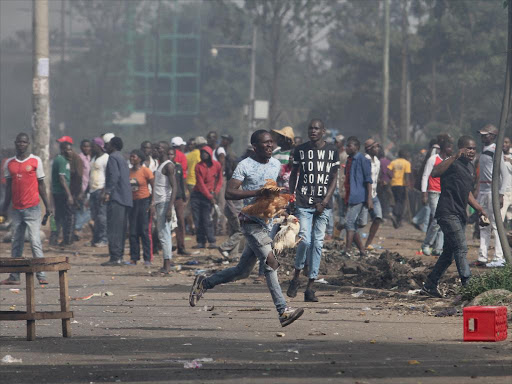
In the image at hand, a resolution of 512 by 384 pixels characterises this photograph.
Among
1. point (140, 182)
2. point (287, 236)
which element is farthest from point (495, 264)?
point (140, 182)

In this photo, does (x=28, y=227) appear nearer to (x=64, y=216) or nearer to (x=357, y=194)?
(x=357, y=194)

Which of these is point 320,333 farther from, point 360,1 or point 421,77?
point 360,1

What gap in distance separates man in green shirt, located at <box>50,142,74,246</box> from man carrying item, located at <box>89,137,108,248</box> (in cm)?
48

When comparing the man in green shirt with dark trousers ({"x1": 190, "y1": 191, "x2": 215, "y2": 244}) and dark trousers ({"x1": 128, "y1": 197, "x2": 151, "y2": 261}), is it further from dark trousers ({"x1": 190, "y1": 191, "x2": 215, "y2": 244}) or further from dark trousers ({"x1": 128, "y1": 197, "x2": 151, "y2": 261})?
dark trousers ({"x1": 128, "y1": 197, "x2": 151, "y2": 261})

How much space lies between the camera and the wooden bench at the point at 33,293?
9016 millimetres

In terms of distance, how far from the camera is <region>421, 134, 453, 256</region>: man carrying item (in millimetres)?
16188

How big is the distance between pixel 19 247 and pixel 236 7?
38.2 m

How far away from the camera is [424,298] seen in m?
11.7

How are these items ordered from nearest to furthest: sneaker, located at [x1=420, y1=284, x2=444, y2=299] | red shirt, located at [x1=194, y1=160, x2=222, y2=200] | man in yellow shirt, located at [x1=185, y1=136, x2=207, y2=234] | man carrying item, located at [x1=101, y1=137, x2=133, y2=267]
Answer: sneaker, located at [x1=420, y1=284, x2=444, y2=299], man carrying item, located at [x1=101, y1=137, x2=133, y2=267], red shirt, located at [x1=194, y1=160, x2=222, y2=200], man in yellow shirt, located at [x1=185, y1=136, x2=207, y2=234]

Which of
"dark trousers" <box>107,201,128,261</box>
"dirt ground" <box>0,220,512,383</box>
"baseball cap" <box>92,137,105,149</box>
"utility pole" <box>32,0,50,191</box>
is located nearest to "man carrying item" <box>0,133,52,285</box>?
"dirt ground" <box>0,220,512,383</box>

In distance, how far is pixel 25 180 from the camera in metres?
13.8

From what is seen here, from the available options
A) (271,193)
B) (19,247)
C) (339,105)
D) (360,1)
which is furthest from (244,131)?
(271,193)

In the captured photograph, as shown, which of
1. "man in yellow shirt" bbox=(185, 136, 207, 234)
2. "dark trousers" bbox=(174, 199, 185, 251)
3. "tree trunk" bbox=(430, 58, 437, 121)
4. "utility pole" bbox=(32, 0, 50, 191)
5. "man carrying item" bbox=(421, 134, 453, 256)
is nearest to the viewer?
"man carrying item" bbox=(421, 134, 453, 256)

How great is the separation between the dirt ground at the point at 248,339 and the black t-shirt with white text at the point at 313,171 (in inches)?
45.1
